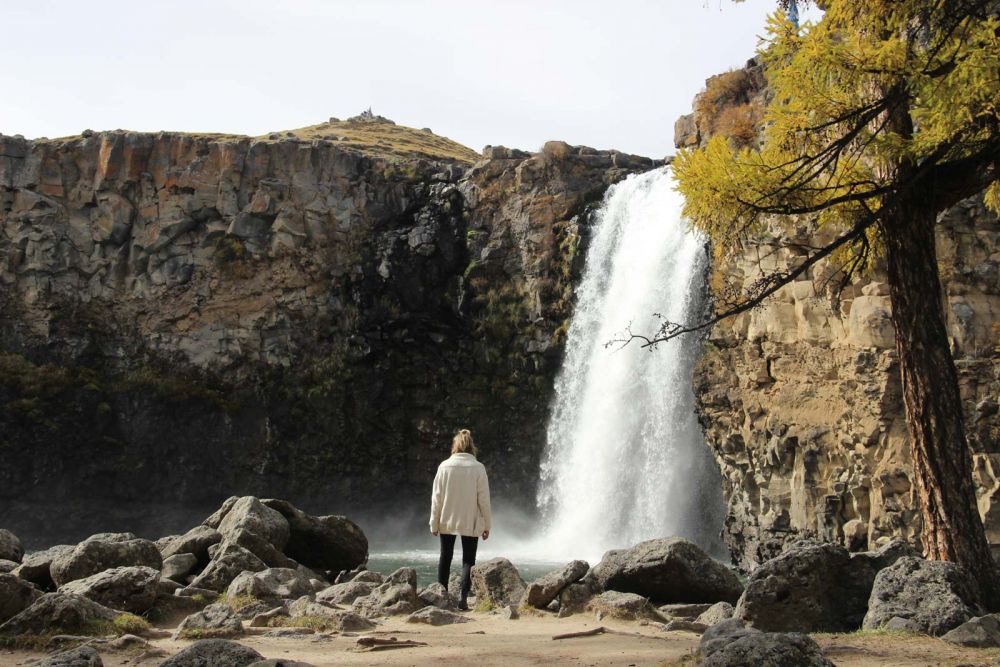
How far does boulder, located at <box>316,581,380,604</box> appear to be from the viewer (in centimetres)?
947

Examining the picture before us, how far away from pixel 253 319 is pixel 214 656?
2792 centimetres

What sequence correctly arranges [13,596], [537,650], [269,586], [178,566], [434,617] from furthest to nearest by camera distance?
[178,566], [269,586], [434,617], [13,596], [537,650]

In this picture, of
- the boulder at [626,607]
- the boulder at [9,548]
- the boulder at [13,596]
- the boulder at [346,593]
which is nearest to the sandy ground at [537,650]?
the boulder at [626,607]

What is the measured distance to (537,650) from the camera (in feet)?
21.4

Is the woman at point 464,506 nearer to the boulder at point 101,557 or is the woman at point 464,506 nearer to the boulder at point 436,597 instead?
the boulder at point 436,597

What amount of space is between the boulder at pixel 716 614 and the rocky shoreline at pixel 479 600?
0.02 m

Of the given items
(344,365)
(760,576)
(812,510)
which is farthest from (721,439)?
(344,365)

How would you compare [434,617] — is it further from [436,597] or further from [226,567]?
[226,567]

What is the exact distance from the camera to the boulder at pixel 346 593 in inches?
373

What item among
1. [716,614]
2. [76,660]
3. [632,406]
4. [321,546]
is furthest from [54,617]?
[632,406]

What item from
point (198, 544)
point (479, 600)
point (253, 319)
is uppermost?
point (253, 319)

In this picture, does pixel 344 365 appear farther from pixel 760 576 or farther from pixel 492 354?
pixel 760 576

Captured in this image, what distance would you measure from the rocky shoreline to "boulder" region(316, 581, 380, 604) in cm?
2

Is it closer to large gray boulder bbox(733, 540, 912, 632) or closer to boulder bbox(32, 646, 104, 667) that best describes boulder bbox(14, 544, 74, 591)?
boulder bbox(32, 646, 104, 667)
